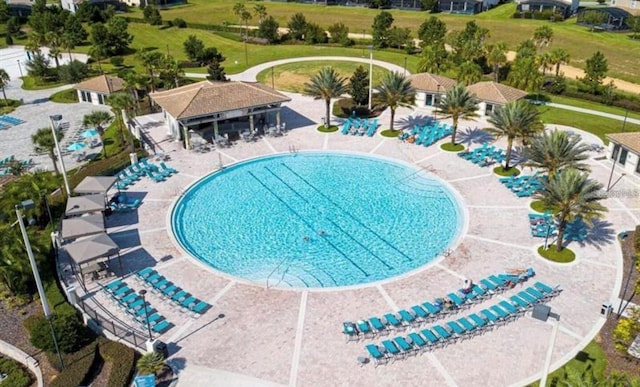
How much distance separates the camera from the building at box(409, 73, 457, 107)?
53500mm

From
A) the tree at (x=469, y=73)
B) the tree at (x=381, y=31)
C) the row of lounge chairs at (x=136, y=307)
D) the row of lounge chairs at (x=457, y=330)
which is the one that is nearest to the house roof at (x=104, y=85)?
the row of lounge chairs at (x=136, y=307)

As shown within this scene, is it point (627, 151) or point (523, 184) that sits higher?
point (627, 151)

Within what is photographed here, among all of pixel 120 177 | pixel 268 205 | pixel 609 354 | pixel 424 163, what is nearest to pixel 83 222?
pixel 120 177

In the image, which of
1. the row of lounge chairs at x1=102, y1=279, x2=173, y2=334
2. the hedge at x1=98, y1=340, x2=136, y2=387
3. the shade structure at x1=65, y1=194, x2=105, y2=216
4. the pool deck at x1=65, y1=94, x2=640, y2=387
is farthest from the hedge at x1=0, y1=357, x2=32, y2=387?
the shade structure at x1=65, y1=194, x2=105, y2=216

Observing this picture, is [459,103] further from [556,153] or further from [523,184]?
[556,153]

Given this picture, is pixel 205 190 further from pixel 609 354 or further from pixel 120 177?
pixel 609 354

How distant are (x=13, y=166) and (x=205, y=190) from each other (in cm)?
1555

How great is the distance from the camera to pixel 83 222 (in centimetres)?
3250

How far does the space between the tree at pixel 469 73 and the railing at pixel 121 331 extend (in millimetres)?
43720

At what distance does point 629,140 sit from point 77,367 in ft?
136

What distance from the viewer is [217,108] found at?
45.6 meters

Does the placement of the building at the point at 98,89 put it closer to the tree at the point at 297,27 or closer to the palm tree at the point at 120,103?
the palm tree at the point at 120,103

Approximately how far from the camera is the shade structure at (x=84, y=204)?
34.4 meters

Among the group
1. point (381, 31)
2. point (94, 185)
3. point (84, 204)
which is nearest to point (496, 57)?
point (381, 31)
